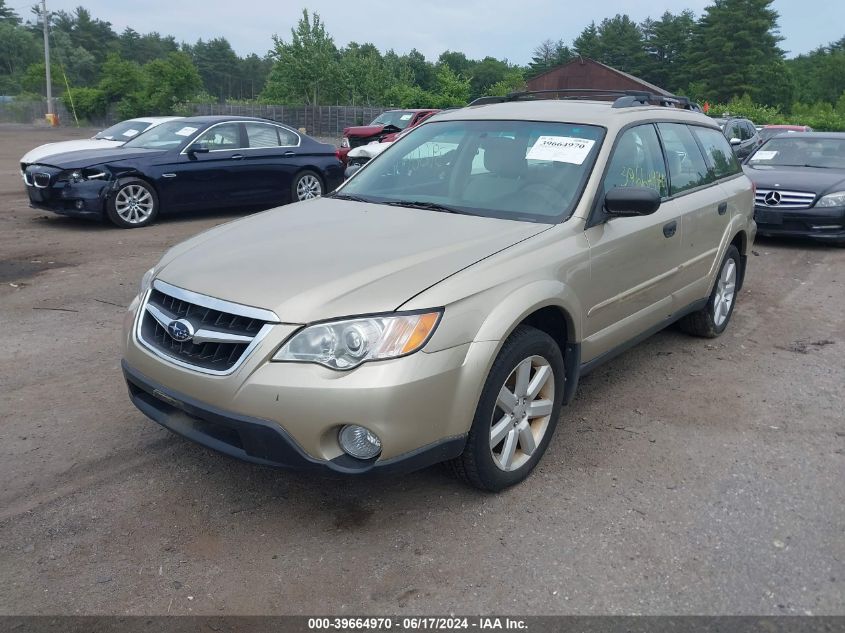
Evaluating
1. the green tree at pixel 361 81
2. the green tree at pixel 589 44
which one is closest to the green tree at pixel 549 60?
the green tree at pixel 589 44

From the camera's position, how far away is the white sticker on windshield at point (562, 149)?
4.13 m

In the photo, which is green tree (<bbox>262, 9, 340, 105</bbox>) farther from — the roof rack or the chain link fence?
the roof rack

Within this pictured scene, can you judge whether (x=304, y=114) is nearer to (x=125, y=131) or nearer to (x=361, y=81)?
(x=361, y=81)

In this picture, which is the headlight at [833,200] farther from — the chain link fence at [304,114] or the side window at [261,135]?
the chain link fence at [304,114]

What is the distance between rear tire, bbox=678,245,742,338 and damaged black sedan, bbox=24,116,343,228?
7417 mm

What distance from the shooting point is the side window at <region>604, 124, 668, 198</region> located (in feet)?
13.8

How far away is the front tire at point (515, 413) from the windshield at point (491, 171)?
0.77 meters

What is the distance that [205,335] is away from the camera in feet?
10.1

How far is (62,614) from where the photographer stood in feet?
8.75

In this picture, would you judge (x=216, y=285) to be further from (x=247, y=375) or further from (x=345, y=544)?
(x=345, y=544)

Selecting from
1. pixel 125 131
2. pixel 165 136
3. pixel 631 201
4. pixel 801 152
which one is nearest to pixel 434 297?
pixel 631 201

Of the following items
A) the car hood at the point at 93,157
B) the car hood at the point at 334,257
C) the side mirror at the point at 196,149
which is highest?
the car hood at the point at 334,257

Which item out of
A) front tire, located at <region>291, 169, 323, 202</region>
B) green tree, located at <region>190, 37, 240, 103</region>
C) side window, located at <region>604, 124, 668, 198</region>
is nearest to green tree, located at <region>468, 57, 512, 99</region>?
green tree, located at <region>190, 37, 240, 103</region>

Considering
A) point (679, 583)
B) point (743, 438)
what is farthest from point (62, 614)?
point (743, 438)
